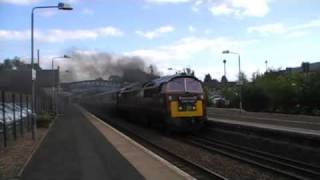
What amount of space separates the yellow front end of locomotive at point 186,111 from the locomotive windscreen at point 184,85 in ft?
2.45

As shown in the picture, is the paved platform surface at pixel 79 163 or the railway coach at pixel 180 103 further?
the railway coach at pixel 180 103

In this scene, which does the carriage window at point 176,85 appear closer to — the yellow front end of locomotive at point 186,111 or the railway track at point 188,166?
the yellow front end of locomotive at point 186,111

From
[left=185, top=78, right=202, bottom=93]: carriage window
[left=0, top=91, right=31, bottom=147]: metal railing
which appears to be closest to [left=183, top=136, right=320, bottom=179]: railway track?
[left=185, top=78, right=202, bottom=93]: carriage window

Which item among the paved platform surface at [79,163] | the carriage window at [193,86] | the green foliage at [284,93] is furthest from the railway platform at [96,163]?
the green foliage at [284,93]

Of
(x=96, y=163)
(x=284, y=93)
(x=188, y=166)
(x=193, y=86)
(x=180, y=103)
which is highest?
(x=193, y=86)

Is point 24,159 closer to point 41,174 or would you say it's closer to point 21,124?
point 41,174

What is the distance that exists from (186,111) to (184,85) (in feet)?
5.02

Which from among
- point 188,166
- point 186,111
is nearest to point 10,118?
point 188,166

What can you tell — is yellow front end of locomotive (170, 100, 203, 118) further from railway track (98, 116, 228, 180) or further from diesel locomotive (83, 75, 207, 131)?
railway track (98, 116, 228, 180)

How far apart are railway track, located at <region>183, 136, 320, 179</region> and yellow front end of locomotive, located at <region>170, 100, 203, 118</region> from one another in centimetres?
256

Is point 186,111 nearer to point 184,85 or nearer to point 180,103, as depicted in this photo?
point 180,103

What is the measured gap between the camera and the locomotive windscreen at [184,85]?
33.2 meters

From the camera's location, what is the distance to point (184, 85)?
33.5 meters

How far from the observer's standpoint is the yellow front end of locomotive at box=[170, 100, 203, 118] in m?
32.6
